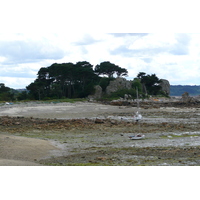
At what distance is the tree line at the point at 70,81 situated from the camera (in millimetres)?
69438

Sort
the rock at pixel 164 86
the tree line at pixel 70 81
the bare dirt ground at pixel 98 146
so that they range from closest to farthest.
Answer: the bare dirt ground at pixel 98 146
the tree line at pixel 70 81
the rock at pixel 164 86

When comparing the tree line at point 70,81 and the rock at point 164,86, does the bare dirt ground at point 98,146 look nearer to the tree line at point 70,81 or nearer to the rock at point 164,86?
the tree line at point 70,81

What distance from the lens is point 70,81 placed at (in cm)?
7444

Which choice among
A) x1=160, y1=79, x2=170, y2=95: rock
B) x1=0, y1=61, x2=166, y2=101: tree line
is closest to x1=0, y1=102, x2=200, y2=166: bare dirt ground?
x1=0, y1=61, x2=166, y2=101: tree line

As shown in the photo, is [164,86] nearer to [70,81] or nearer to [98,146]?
[70,81]

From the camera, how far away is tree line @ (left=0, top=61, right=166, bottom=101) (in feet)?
228

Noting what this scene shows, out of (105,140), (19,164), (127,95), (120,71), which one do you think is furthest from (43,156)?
(120,71)

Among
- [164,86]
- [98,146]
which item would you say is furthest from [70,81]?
[98,146]

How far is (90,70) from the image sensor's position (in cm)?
7294

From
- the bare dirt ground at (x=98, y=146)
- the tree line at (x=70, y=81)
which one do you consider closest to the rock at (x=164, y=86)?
the tree line at (x=70, y=81)

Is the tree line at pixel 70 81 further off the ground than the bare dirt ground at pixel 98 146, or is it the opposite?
the tree line at pixel 70 81

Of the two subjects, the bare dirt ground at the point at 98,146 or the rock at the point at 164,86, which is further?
the rock at the point at 164,86

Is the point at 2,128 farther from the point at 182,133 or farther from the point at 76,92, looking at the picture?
the point at 76,92

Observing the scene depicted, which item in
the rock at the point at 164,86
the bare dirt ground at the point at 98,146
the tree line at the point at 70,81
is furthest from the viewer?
the rock at the point at 164,86
